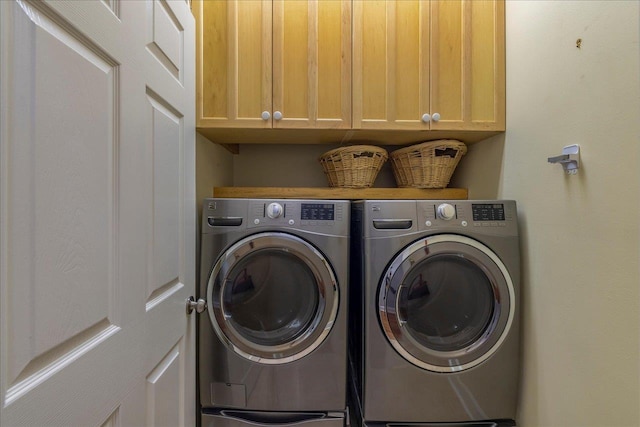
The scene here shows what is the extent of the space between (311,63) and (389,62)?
0.35m

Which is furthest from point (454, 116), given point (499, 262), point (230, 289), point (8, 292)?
point (8, 292)

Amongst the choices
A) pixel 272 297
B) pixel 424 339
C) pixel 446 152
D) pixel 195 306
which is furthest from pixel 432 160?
pixel 195 306

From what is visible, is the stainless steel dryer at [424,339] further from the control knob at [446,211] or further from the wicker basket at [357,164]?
the wicker basket at [357,164]

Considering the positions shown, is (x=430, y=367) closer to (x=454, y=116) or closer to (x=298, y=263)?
(x=298, y=263)

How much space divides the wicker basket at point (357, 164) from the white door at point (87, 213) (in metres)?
0.76

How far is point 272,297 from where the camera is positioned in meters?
1.26

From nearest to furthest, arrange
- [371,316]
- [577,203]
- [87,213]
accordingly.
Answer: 1. [87,213]
2. [577,203]
3. [371,316]

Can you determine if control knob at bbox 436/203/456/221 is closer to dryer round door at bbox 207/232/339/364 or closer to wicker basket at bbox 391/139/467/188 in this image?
wicker basket at bbox 391/139/467/188

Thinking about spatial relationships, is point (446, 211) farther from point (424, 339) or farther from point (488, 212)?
point (424, 339)

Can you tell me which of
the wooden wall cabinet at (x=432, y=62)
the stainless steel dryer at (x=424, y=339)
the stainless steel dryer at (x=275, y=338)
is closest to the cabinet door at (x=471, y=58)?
the wooden wall cabinet at (x=432, y=62)

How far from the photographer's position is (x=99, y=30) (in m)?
0.54

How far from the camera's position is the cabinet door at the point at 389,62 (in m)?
1.31

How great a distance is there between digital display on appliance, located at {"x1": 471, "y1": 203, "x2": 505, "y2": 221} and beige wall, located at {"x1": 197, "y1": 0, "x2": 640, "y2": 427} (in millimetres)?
101

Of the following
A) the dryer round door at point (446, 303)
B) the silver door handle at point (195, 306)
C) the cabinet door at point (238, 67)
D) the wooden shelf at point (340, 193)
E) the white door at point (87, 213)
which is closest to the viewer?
the white door at point (87, 213)
